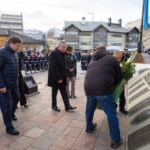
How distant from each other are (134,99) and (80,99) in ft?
5.24

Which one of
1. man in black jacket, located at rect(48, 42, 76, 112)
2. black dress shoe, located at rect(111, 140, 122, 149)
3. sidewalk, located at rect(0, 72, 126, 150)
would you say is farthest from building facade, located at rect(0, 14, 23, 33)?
black dress shoe, located at rect(111, 140, 122, 149)

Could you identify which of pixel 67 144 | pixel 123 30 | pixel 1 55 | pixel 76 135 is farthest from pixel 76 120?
pixel 123 30

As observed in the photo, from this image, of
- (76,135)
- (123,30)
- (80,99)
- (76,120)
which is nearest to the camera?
(76,135)

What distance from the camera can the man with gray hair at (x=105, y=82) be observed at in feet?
11.2

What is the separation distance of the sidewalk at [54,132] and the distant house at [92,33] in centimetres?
4990

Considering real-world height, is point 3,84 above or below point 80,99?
above

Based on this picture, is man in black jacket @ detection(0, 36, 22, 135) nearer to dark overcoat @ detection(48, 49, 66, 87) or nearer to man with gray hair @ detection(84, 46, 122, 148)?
dark overcoat @ detection(48, 49, 66, 87)

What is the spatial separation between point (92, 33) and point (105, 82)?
52.5 m

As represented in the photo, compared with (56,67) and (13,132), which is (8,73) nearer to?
(13,132)

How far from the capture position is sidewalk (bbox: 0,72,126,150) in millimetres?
3570

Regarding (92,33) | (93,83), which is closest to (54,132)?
(93,83)

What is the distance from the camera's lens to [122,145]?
358cm

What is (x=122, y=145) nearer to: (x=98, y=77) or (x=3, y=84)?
(x=98, y=77)

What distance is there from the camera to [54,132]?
13.4 feet
